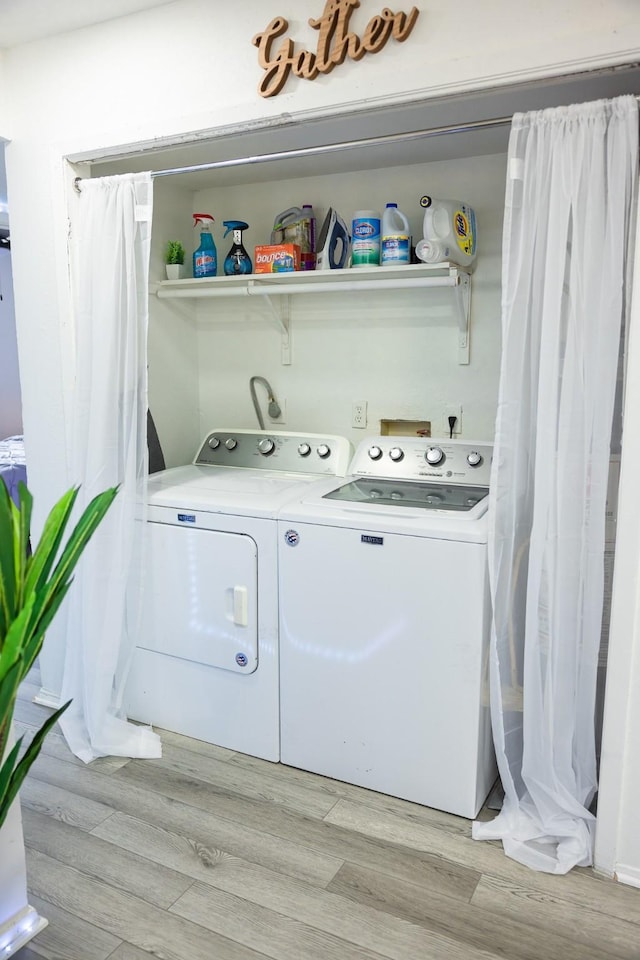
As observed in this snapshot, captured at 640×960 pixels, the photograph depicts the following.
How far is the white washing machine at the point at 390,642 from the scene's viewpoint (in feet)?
6.64

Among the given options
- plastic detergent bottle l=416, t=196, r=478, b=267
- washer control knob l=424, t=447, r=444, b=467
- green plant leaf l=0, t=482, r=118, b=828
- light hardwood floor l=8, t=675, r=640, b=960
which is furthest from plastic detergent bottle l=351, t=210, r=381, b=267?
light hardwood floor l=8, t=675, r=640, b=960

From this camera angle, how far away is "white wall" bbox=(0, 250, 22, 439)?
541 cm

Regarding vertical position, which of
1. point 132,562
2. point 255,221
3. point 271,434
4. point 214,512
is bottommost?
point 132,562

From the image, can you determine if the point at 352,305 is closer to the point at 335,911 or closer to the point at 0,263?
the point at 335,911

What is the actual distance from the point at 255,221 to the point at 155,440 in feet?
3.50

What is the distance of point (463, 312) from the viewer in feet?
8.71

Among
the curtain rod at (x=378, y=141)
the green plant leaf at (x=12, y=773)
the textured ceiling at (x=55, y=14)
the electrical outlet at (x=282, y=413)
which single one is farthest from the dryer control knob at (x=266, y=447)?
the green plant leaf at (x=12, y=773)

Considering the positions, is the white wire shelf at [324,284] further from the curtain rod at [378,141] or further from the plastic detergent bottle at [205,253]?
the curtain rod at [378,141]

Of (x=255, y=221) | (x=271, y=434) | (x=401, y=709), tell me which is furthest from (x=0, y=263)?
(x=401, y=709)

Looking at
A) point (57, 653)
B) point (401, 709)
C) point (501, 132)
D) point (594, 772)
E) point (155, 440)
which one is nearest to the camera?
point (594, 772)

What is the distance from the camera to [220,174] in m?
2.96

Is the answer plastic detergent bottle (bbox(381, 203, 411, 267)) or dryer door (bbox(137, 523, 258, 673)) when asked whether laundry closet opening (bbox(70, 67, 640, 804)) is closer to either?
plastic detergent bottle (bbox(381, 203, 411, 267))

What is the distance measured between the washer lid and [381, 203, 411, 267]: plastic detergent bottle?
31.2 inches

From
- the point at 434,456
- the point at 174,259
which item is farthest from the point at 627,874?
the point at 174,259
